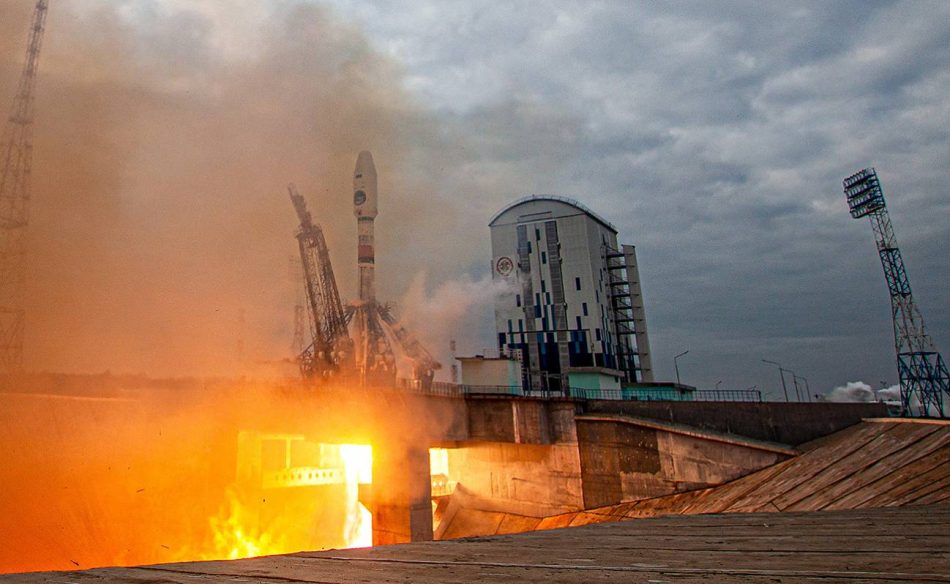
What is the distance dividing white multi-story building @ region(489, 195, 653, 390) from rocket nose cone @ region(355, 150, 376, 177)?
25224 millimetres

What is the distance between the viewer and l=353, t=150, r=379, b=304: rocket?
52.2 meters

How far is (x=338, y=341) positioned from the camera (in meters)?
52.9

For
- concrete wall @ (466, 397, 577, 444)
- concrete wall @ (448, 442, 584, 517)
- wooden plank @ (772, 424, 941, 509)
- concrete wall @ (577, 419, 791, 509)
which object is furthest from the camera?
concrete wall @ (466, 397, 577, 444)

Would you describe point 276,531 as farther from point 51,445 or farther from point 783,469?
point 783,469

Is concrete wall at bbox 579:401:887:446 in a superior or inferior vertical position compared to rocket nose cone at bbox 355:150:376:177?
inferior

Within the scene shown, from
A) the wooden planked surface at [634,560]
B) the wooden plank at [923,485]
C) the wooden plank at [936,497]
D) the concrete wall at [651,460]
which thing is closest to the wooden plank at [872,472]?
the wooden plank at [923,485]

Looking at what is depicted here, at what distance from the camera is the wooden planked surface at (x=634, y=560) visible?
390cm

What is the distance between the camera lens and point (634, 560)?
15.7 ft

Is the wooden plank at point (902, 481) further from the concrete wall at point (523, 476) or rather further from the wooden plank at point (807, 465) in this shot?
the concrete wall at point (523, 476)

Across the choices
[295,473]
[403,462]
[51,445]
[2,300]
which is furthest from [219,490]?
[2,300]

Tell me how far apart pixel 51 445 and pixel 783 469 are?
39.7m

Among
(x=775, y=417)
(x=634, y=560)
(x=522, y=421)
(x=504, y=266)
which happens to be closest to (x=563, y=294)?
(x=504, y=266)

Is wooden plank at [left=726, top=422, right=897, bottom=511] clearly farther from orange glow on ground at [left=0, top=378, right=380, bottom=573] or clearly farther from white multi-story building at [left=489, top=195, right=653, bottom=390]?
white multi-story building at [left=489, top=195, right=653, bottom=390]

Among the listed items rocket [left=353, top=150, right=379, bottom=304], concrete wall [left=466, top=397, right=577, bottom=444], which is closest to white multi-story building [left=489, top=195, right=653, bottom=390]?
rocket [left=353, top=150, right=379, bottom=304]
